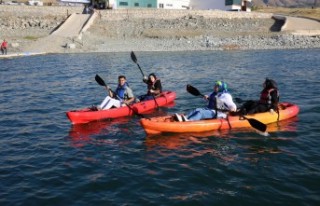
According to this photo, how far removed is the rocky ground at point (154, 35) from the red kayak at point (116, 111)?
24.2m

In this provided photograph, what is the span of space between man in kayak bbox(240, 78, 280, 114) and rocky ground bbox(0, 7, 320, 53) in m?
27.1

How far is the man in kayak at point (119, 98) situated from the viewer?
45.7 ft

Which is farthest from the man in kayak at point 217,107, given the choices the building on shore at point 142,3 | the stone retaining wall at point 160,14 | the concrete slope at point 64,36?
the building on shore at point 142,3

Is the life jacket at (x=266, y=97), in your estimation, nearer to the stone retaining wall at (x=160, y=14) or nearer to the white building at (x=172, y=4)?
the stone retaining wall at (x=160, y=14)

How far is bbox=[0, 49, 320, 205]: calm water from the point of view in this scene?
7797mm

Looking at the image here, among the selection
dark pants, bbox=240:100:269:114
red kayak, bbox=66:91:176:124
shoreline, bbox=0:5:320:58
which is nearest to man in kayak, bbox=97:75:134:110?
red kayak, bbox=66:91:176:124

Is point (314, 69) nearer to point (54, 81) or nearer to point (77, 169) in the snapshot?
point (54, 81)

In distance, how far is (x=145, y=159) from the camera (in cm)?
980

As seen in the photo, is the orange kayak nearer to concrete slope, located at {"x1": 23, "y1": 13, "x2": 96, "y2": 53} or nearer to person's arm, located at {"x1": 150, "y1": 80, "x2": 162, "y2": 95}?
person's arm, located at {"x1": 150, "y1": 80, "x2": 162, "y2": 95}

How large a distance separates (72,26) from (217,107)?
37414 millimetres

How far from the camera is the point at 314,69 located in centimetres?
2539

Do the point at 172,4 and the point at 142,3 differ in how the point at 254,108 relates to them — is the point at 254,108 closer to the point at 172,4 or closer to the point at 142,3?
the point at 142,3

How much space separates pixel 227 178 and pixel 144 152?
8.51 feet

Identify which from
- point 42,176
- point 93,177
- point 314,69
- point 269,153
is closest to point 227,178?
point 269,153
